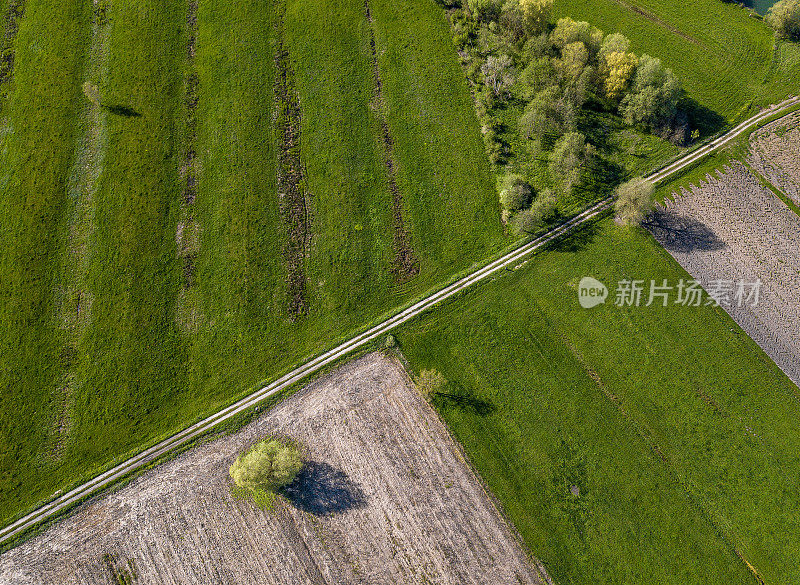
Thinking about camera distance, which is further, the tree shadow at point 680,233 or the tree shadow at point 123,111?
the tree shadow at point 123,111

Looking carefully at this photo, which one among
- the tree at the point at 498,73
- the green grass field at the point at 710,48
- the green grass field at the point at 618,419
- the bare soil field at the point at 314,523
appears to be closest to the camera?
the bare soil field at the point at 314,523

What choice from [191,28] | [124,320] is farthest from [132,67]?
[124,320]

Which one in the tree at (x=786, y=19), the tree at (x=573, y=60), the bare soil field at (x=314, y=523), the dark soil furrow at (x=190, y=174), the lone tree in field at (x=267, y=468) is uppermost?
the tree at (x=786, y=19)

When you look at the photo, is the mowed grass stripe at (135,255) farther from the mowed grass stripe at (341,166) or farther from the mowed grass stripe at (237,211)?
the mowed grass stripe at (341,166)

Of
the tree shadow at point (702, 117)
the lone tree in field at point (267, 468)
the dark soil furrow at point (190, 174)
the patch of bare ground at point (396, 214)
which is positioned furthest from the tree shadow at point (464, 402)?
the tree shadow at point (702, 117)

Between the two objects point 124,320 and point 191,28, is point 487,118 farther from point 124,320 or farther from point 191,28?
point 124,320

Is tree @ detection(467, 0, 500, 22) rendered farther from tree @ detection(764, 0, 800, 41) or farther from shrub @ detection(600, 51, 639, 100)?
tree @ detection(764, 0, 800, 41)

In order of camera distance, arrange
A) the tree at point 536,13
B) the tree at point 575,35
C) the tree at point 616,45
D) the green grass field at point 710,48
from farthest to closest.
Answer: the green grass field at point 710,48 → the tree at point 536,13 → the tree at point 575,35 → the tree at point 616,45
